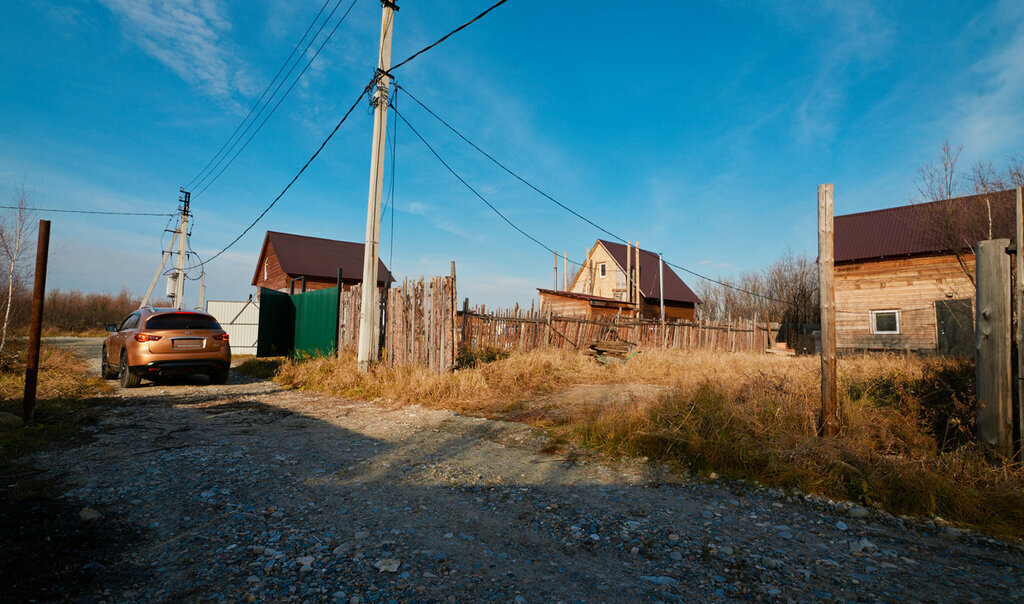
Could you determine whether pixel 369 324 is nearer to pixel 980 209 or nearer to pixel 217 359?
pixel 217 359

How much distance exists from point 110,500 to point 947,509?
20.4 feet

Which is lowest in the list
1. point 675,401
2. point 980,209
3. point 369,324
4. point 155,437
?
point 155,437

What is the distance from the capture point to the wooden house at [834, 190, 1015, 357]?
1572 cm

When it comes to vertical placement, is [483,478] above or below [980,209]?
below

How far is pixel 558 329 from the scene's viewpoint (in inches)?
573

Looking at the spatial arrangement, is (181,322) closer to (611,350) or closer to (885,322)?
(611,350)

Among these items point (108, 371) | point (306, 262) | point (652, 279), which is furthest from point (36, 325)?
point (652, 279)

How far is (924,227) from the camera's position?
1803cm

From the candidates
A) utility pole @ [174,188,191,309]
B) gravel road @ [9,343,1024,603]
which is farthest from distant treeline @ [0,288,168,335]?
gravel road @ [9,343,1024,603]

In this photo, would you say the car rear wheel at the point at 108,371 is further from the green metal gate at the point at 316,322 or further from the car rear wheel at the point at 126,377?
the green metal gate at the point at 316,322

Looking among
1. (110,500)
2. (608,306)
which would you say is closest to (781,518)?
(110,500)

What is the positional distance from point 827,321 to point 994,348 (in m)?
1.24

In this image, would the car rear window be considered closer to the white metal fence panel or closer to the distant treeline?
the white metal fence panel

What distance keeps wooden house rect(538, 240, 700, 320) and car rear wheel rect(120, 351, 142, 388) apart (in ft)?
58.1
